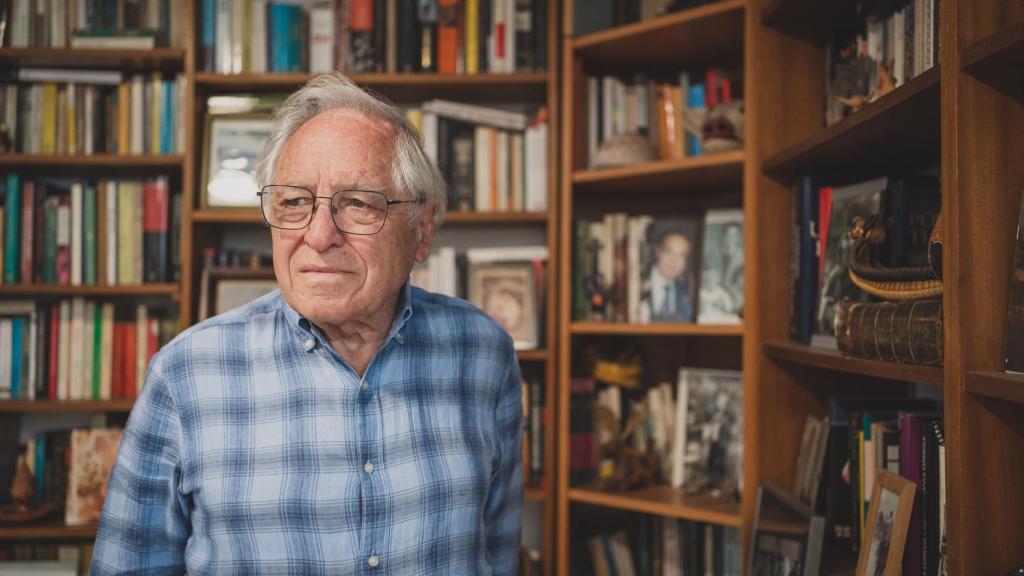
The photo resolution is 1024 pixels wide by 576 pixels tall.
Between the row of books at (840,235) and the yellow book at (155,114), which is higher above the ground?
the yellow book at (155,114)

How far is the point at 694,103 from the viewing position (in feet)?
7.26

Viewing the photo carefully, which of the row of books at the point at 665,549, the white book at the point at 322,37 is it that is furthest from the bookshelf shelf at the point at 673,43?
the row of books at the point at 665,549

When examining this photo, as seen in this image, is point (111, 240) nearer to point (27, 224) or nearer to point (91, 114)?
point (27, 224)

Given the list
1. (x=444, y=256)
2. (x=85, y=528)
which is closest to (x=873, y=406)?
(x=444, y=256)

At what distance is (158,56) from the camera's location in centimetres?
231

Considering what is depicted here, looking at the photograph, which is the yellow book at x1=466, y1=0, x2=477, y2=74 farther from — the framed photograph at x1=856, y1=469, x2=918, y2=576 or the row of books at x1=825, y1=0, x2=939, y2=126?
the framed photograph at x1=856, y1=469, x2=918, y2=576

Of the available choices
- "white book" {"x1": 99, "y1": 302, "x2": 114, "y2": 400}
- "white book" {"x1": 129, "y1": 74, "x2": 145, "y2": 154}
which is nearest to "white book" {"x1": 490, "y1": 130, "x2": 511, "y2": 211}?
"white book" {"x1": 129, "y1": 74, "x2": 145, "y2": 154}

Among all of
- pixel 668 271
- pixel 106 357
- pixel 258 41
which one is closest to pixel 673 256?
pixel 668 271

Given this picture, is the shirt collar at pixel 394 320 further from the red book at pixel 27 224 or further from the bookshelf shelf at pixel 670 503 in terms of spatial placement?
the red book at pixel 27 224

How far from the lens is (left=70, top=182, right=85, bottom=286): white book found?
2357 millimetres

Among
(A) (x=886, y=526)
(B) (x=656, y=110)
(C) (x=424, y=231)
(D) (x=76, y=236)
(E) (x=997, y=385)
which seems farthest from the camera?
(D) (x=76, y=236)

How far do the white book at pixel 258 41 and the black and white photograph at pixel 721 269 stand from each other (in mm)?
1374

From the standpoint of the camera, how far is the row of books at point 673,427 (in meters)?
2.12

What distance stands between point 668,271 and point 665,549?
796 mm
